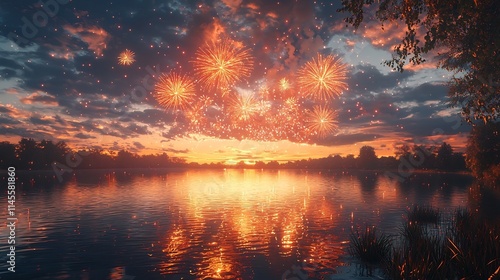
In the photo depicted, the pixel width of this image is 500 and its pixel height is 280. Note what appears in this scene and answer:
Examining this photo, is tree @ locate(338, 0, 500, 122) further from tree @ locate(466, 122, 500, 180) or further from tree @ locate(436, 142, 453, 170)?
tree @ locate(436, 142, 453, 170)

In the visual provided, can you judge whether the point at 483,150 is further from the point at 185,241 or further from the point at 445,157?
the point at 445,157

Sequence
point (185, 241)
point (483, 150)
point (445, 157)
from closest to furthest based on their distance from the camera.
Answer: point (185, 241), point (483, 150), point (445, 157)

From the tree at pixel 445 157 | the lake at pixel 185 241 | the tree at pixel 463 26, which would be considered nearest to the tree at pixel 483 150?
the lake at pixel 185 241

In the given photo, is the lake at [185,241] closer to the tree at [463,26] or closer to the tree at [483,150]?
the tree at [463,26]

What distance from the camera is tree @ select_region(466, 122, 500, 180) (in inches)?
2447

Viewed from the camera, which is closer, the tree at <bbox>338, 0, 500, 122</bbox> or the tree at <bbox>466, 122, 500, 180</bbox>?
the tree at <bbox>338, 0, 500, 122</bbox>

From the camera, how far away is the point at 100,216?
1794 inches

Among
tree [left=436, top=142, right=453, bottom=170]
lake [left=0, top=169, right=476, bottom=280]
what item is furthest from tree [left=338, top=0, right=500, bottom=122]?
tree [left=436, top=142, right=453, bottom=170]

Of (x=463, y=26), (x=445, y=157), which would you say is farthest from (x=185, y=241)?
Result: (x=445, y=157)

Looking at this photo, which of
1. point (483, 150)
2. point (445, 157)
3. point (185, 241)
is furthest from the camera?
point (445, 157)

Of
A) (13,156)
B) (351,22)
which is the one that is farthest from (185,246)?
(13,156)

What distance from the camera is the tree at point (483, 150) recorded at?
62156 millimetres

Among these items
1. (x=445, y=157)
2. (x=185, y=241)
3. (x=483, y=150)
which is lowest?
(x=185, y=241)

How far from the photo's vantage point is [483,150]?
63.0 meters
